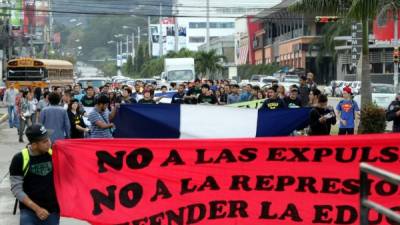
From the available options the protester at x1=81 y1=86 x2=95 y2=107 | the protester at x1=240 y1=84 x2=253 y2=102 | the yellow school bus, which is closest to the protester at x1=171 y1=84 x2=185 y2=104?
the protester at x1=240 y1=84 x2=253 y2=102

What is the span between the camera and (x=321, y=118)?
12703 mm

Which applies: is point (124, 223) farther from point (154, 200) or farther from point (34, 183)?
point (34, 183)

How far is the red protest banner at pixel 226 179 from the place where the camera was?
7469 millimetres

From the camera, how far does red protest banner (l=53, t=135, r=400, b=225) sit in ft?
24.5

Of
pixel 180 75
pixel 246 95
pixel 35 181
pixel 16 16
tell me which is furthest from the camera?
pixel 16 16

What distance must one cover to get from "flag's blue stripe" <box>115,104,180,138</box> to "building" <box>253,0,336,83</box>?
58155 mm

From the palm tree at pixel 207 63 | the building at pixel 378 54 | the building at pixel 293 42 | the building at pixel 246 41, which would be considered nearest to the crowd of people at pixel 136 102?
the building at pixel 378 54

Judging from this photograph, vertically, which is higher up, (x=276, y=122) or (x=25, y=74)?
(x=25, y=74)

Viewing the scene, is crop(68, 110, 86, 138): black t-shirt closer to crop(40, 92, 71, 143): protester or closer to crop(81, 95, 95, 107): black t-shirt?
crop(40, 92, 71, 143): protester

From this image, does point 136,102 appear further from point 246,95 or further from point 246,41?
point 246,41

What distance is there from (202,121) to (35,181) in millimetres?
4850

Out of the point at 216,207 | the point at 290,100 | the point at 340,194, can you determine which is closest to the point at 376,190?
the point at 340,194

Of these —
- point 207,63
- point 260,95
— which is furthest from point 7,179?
point 207,63

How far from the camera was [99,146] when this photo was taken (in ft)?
24.8
